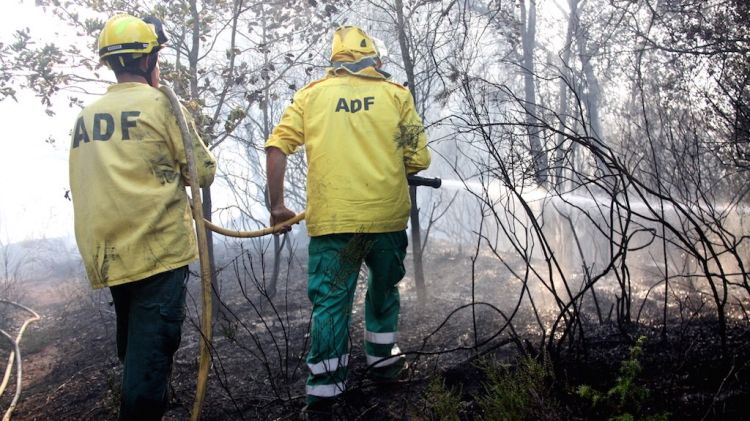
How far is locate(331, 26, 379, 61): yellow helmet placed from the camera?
A: 10.6 feet

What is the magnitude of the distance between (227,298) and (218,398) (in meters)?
4.28

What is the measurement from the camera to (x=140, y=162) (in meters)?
2.47

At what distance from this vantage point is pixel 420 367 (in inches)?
127

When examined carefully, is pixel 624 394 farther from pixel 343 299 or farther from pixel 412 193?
pixel 412 193

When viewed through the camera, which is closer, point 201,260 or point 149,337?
point 149,337

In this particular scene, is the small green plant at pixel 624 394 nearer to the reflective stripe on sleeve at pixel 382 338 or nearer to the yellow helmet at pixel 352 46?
the reflective stripe on sleeve at pixel 382 338

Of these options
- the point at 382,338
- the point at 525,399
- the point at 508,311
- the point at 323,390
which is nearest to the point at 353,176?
the point at 382,338

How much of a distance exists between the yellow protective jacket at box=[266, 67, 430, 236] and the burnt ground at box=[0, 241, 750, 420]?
59 cm

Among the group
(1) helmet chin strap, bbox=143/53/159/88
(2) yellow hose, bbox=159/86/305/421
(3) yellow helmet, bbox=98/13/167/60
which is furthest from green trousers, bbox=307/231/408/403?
(3) yellow helmet, bbox=98/13/167/60

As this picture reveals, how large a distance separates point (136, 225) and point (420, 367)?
5.86 ft

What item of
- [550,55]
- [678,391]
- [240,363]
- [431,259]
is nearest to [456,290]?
[431,259]

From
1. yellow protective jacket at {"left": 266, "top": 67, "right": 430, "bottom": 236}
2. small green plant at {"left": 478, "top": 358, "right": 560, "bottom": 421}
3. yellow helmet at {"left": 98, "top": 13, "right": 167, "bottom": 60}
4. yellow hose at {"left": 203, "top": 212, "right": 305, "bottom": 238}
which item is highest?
yellow helmet at {"left": 98, "top": 13, "right": 167, "bottom": 60}

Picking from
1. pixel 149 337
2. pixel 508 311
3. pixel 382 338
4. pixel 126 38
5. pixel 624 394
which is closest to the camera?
pixel 624 394

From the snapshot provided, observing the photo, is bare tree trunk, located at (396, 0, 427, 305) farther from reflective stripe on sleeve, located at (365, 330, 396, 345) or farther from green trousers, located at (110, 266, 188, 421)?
green trousers, located at (110, 266, 188, 421)
